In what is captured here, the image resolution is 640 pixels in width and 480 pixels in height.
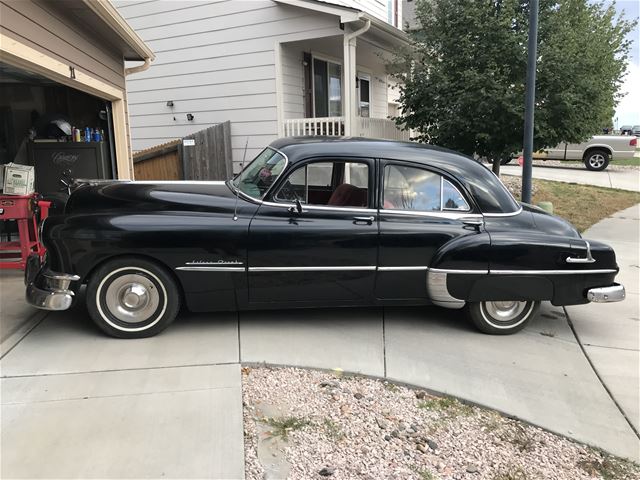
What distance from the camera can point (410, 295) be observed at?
178 inches

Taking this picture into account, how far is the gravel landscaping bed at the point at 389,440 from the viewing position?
286 centimetres

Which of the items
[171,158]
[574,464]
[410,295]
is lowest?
[574,464]

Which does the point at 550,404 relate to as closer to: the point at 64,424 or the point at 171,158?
the point at 64,424

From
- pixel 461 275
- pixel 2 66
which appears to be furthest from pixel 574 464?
pixel 2 66

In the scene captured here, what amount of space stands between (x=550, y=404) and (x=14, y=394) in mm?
3585

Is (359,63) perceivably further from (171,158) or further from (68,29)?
(68,29)

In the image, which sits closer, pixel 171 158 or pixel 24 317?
pixel 24 317

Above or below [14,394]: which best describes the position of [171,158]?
above

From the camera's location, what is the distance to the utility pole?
21.1 ft

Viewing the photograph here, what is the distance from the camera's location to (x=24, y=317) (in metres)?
4.67

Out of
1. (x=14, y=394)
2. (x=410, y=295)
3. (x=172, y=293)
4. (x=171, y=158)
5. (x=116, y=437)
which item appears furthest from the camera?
(x=171, y=158)

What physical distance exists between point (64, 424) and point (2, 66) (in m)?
5.23

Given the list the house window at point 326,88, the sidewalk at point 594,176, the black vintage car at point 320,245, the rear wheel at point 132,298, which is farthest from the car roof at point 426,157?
the sidewalk at point 594,176

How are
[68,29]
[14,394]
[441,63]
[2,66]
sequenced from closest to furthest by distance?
[14,394] → [68,29] → [2,66] → [441,63]
